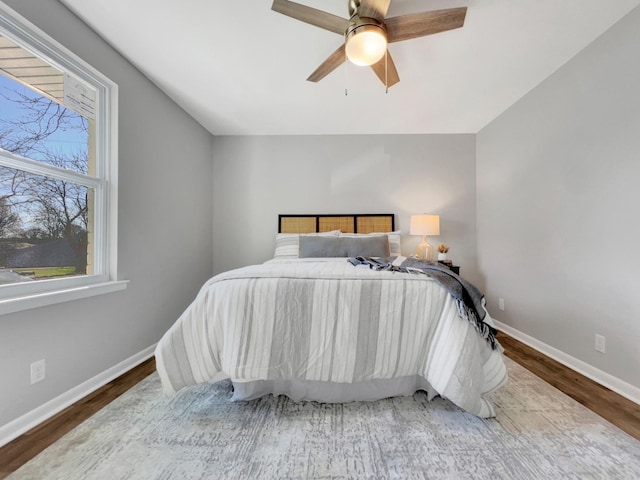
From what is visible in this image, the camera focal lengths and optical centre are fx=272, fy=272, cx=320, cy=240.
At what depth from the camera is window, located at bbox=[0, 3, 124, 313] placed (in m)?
1.46

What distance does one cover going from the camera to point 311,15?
5.04 ft

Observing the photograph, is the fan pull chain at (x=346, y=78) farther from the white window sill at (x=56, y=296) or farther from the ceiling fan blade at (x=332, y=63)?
the white window sill at (x=56, y=296)

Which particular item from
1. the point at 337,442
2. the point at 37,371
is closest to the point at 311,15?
the point at 337,442

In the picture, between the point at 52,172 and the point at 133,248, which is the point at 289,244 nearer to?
the point at 133,248

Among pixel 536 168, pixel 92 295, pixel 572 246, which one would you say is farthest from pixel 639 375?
pixel 92 295

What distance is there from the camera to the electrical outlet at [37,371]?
4.84ft

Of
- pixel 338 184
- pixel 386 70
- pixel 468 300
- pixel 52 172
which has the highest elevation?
pixel 386 70

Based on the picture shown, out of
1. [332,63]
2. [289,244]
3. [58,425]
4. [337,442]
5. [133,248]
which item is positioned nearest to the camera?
[337,442]

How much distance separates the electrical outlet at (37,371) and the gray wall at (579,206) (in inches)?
140

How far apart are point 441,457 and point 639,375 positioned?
1529 millimetres

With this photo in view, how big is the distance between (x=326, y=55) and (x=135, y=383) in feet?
9.09

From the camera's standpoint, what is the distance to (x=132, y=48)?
2.02 meters

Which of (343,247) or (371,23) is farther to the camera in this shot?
(343,247)

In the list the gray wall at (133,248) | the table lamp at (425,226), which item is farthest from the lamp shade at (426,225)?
the gray wall at (133,248)
